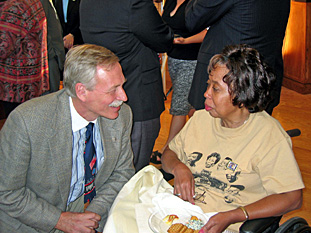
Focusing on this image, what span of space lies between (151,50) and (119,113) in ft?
1.98

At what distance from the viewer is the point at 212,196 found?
1.78m

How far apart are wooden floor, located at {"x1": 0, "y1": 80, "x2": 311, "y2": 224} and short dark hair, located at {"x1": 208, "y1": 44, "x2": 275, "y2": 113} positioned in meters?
1.38

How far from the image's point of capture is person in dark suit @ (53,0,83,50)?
4.07 metres

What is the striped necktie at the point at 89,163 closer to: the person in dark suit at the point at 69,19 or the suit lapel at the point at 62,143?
the suit lapel at the point at 62,143

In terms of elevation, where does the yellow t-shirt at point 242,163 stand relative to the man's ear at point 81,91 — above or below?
below

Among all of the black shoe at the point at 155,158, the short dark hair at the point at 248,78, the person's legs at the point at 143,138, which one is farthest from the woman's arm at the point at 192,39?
the short dark hair at the point at 248,78

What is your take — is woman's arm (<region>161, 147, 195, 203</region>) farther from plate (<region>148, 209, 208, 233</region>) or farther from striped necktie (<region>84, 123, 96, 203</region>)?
striped necktie (<region>84, 123, 96, 203</region>)

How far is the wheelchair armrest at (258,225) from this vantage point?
1448mm

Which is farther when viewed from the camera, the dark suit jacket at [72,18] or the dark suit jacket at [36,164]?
the dark suit jacket at [72,18]

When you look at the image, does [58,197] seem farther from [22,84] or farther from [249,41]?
[22,84]

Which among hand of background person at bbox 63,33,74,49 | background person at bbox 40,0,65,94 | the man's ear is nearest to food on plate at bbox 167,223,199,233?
the man's ear

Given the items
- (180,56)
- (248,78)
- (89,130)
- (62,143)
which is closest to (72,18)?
(180,56)

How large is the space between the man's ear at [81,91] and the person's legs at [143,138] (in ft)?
2.36

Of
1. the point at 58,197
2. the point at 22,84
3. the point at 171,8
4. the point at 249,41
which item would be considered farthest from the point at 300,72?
the point at 58,197
